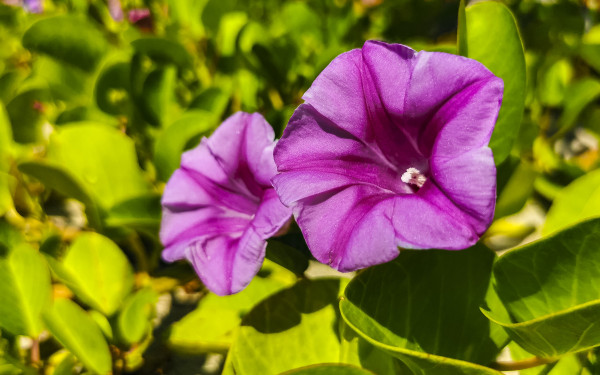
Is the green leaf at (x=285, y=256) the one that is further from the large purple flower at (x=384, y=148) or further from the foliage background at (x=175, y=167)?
the large purple flower at (x=384, y=148)

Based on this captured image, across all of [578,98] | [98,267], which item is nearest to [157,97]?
[98,267]

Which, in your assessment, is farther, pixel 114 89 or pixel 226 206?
pixel 114 89

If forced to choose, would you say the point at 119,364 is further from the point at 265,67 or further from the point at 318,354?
the point at 265,67

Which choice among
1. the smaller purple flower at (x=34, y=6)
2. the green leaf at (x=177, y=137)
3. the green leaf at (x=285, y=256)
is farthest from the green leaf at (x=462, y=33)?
the smaller purple flower at (x=34, y=6)

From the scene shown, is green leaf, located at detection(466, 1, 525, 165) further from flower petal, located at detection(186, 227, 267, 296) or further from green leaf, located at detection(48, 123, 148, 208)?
green leaf, located at detection(48, 123, 148, 208)

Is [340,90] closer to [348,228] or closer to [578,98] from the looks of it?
[348,228]

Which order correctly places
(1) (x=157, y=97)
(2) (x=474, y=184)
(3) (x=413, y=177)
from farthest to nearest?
(1) (x=157, y=97) < (3) (x=413, y=177) < (2) (x=474, y=184)

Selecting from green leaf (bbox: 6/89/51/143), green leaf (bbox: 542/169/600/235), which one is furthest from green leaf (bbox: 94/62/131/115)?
green leaf (bbox: 542/169/600/235)
